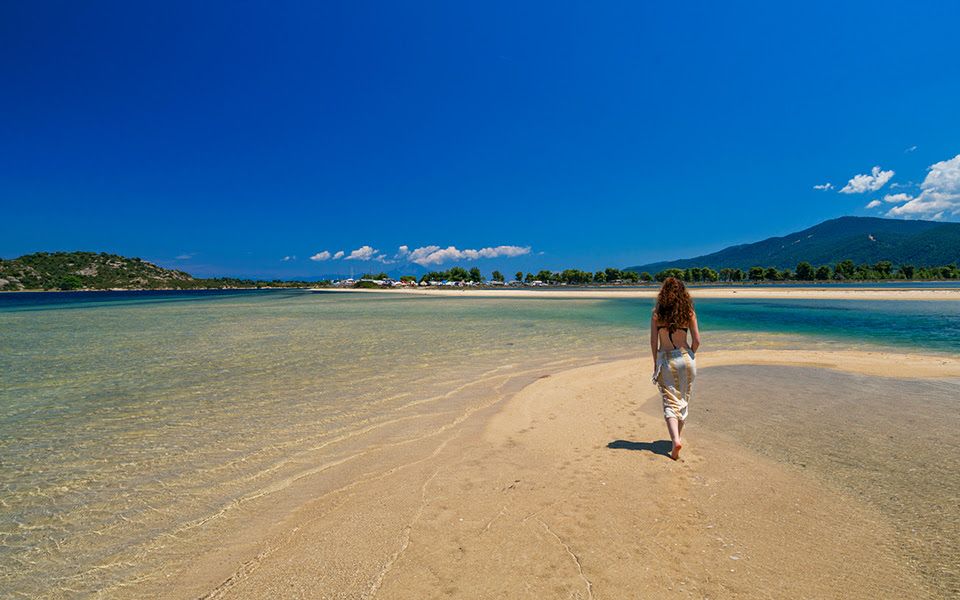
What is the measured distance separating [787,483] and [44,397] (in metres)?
15.7

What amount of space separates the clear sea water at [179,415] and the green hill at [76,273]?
656 ft

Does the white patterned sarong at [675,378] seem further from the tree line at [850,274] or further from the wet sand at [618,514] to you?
the tree line at [850,274]

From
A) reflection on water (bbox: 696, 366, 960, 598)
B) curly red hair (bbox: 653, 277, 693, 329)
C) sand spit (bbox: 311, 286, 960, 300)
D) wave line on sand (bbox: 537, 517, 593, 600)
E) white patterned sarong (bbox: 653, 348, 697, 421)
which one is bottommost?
reflection on water (bbox: 696, 366, 960, 598)

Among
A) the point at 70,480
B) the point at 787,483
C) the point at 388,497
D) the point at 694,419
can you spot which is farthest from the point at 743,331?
the point at 70,480

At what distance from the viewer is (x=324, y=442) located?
23.1ft

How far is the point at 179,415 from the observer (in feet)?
27.9

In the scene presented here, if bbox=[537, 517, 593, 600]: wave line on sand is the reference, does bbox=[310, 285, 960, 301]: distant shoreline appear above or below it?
above

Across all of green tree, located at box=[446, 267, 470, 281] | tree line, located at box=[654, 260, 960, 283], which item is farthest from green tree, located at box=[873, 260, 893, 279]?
green tree, located at box=[446, 267, 470, 281]

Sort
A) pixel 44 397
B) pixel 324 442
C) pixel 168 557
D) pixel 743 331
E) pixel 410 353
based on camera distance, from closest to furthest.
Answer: pixel 168 557
pixel 324 442
pixel 44 397
pixel 410 353
pixel 743 331

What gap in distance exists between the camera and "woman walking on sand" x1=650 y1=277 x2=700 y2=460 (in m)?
5.89

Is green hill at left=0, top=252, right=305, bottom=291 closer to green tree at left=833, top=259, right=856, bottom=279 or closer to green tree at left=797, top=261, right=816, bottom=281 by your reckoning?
green tree at left=797, top=261, right=816, bottom=281

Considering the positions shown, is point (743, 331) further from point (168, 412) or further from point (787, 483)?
point (168, 412)

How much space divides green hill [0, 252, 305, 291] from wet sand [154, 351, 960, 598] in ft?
717

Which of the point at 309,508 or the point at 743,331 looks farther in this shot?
the point at 743,331
